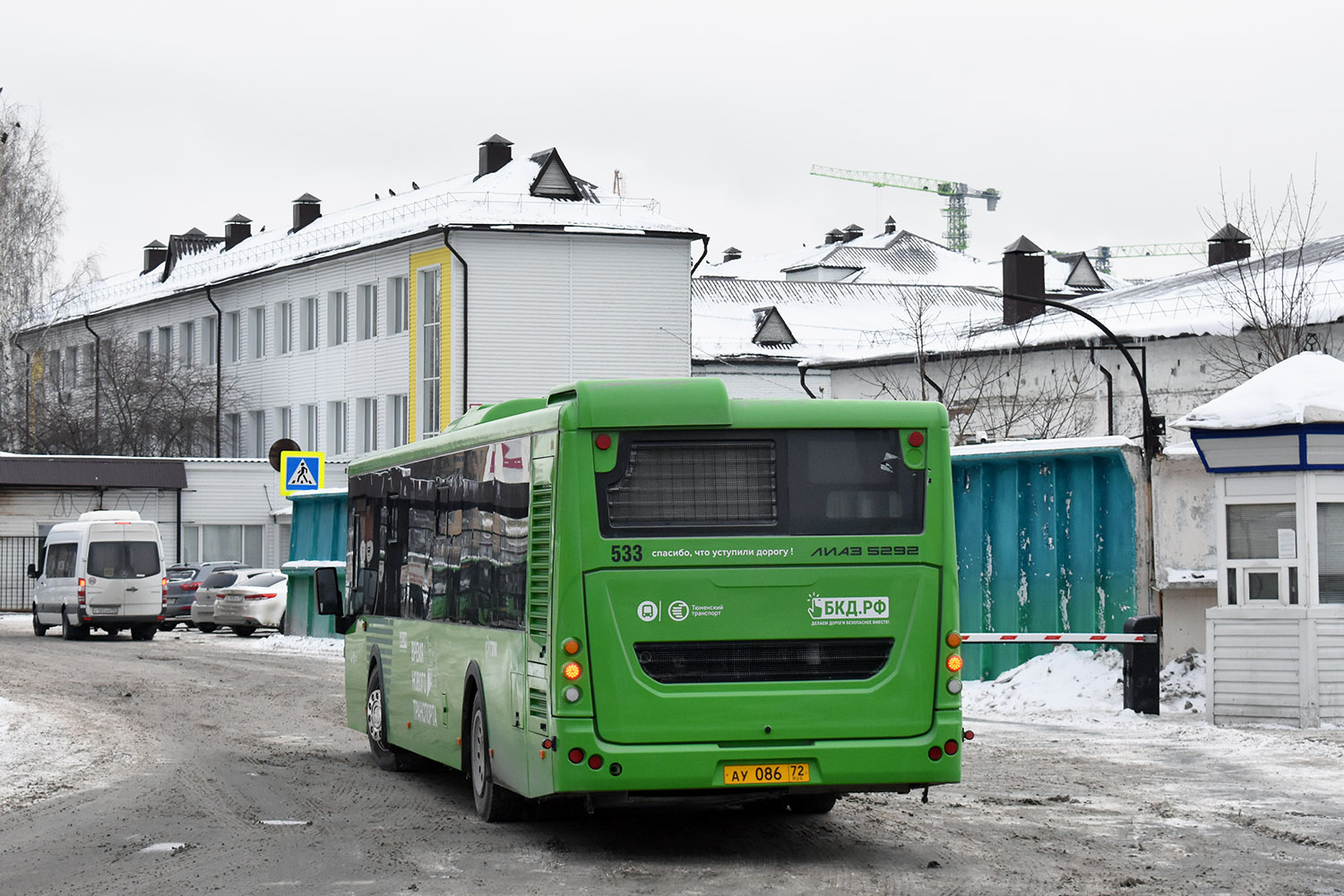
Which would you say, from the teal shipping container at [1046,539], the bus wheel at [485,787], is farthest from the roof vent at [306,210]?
the bus wheel at [485,787]

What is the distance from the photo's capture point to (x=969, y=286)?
9294 cm

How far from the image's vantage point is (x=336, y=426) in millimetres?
59219

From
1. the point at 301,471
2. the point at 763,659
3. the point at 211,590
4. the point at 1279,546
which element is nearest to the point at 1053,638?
the point at 1279,546

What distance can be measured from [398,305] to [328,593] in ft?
132

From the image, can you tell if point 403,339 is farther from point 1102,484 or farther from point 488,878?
point 488,878

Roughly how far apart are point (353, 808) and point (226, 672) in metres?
15.5

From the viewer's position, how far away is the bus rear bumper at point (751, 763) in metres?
10.4

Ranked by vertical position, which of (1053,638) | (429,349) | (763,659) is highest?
(429,349)

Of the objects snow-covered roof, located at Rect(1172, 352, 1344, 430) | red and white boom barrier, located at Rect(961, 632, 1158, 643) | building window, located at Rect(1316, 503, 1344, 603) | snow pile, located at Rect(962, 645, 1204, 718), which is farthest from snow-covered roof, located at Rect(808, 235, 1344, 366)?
building window, located at Rect(1316, 503, 1344, 603)

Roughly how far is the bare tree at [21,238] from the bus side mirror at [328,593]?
5018 cm

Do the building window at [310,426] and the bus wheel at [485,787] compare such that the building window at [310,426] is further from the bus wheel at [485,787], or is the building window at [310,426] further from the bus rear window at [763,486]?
the bus rear window at [763,486]

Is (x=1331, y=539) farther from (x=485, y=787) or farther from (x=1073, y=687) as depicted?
(x=485, y=787)

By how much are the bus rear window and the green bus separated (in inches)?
0.4

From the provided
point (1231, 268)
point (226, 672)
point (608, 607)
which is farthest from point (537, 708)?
point (1231, 268)
